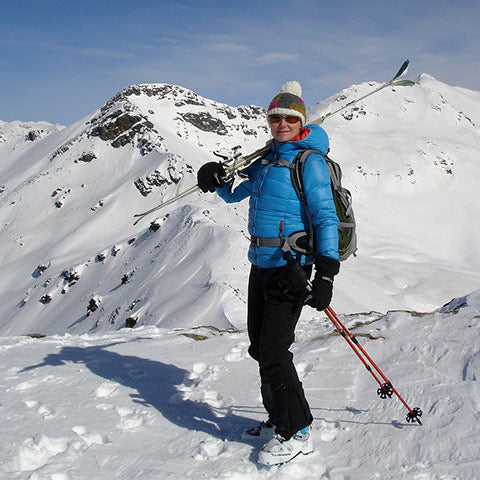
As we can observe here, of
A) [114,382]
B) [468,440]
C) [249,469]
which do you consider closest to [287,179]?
[249,469]

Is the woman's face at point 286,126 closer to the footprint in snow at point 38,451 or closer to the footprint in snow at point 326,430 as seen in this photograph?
the footprint in snow at point 326,430

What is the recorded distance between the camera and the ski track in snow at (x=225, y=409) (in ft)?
12.4

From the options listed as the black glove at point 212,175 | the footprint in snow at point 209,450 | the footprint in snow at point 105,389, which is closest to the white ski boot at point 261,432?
the footprint in snow at point 209,450

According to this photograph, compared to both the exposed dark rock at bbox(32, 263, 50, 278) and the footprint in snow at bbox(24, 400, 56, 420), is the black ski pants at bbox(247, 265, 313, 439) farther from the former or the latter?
the exposed dark rock at bbox(32, 263, 50, 278)

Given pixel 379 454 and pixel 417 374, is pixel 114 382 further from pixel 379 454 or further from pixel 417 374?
pixel 417 374

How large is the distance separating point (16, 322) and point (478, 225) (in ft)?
163

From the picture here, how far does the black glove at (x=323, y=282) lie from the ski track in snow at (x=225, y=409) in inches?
53.3

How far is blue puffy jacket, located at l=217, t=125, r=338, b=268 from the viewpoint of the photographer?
3883mm

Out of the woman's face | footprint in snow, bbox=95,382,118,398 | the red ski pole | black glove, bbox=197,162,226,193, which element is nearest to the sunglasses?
the woman's face

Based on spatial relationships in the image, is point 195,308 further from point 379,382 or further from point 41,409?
point 379,382

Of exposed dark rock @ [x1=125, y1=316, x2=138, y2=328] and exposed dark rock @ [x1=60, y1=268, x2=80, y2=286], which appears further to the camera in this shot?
exposed dark rock @ [x1=60, y1=268, x2=80, y2=286]

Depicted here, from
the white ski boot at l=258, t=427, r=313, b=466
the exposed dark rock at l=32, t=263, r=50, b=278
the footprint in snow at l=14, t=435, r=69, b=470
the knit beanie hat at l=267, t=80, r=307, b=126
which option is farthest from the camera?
the exposed dark rock at l=32, t=263, r=50, b=278

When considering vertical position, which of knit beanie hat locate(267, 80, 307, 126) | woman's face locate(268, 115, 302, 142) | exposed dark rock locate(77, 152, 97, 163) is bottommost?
woman's face locate(268, 115, 302, 142)

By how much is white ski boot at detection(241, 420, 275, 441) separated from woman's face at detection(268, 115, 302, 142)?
2.66m
